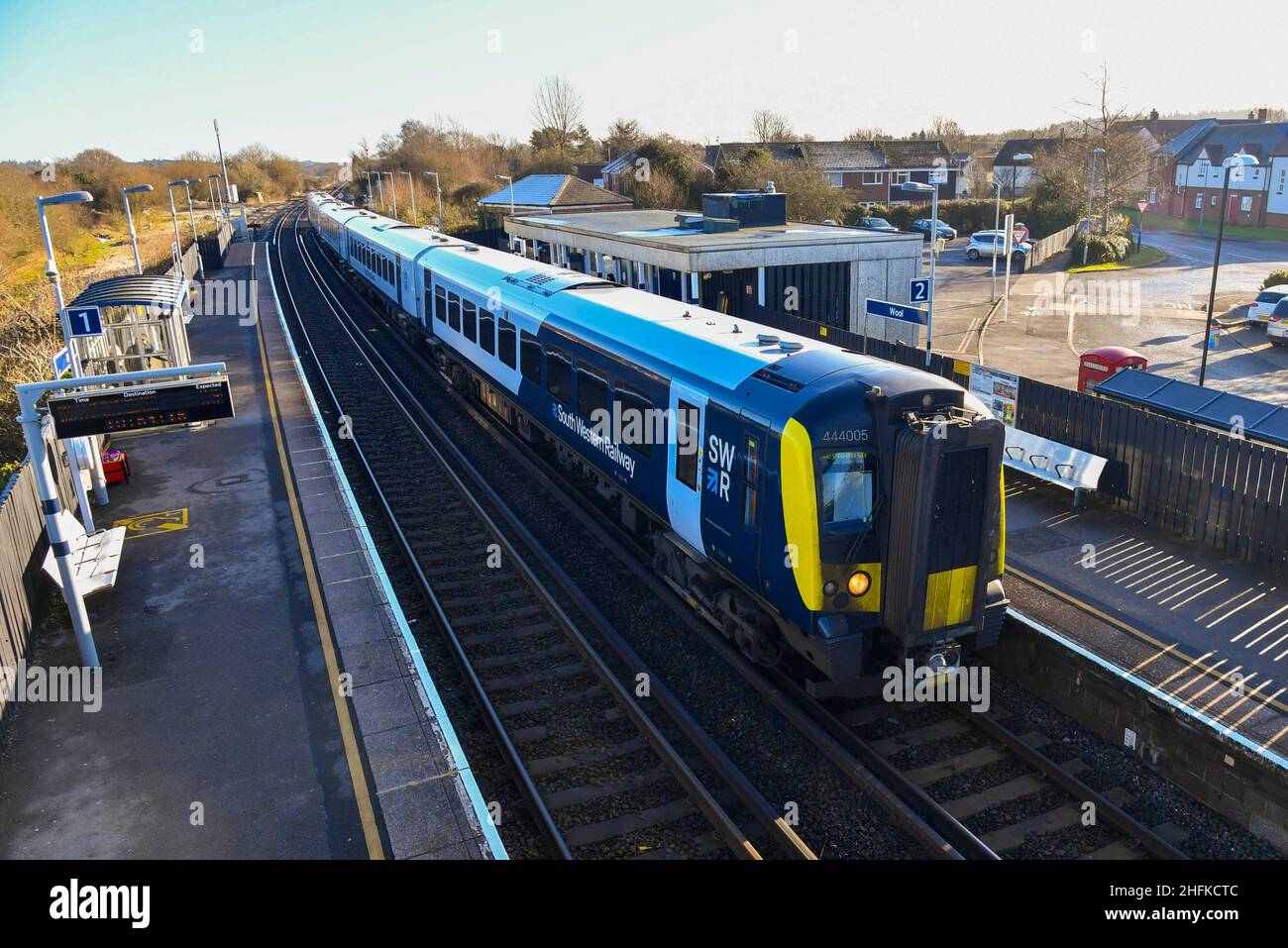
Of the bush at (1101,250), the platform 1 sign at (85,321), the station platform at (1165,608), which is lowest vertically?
the station platform at (1165,608)

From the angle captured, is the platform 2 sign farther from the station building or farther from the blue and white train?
the station building

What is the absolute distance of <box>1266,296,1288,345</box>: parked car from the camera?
26438mm

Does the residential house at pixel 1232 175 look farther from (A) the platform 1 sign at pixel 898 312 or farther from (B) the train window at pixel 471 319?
(B) the train window at pixel 471 319

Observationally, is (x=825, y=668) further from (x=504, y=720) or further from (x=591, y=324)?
(x=591, y=324)

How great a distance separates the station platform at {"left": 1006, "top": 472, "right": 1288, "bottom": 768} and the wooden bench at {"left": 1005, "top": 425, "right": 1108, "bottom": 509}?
461 mm

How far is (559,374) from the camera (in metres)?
14.4

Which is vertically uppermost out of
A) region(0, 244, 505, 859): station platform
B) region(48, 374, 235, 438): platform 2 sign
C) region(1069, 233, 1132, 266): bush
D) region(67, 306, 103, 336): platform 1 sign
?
region(67, 306, 103, 336): platform 1 sign

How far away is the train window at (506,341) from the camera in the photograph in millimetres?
16625

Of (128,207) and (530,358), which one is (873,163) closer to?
(128,207)

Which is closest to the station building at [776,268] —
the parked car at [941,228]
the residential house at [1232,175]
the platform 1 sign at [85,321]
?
the platform 1 sign at [85,321]

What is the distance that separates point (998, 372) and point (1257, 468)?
5.49 meters

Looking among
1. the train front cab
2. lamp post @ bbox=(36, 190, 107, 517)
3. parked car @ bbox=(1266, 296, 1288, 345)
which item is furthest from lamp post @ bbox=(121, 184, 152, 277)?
parked car @ bbox=(1266, 296, 1288, 345)

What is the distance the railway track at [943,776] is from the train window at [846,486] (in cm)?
204
